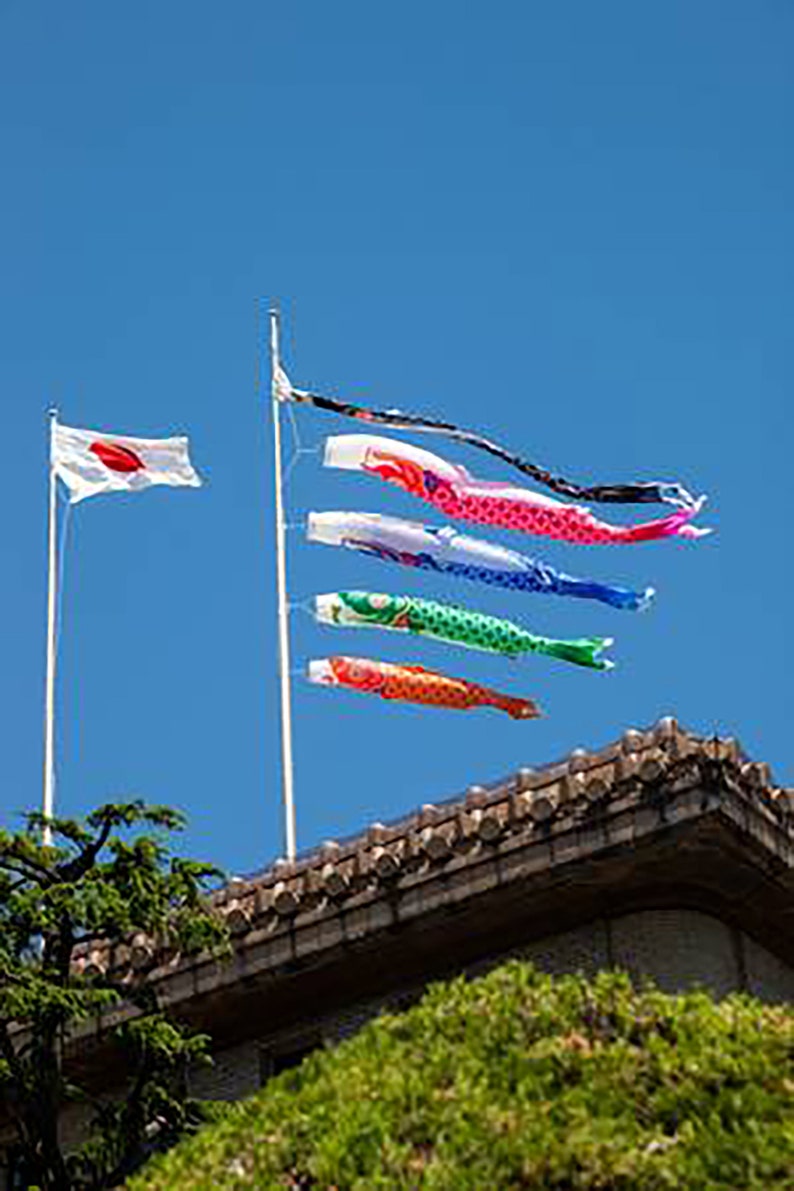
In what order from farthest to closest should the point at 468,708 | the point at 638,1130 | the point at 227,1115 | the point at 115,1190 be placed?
the point at 468,708, the point at 115,1190, the point at 227,1115, the point at 638,1130

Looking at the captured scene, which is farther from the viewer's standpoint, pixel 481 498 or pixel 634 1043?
pixel 481 498

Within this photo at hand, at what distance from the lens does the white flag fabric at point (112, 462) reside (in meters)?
54.9

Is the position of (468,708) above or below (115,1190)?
above

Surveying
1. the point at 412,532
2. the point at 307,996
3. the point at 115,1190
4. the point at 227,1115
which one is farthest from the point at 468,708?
the point at 227,1115

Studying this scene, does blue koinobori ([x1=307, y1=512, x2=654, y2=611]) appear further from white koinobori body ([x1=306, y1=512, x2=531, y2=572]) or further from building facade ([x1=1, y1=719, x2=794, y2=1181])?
building facade ([x1=1, y1=719, x2=794, y2=1181])

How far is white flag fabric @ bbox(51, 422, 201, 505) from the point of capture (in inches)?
2163

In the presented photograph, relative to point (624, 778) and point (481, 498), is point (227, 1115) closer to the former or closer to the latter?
point (624, 778)

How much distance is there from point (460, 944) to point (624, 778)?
344 cm

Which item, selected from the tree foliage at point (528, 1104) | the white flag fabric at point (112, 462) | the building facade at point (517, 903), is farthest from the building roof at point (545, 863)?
the white flag fabric at point (112, 462)

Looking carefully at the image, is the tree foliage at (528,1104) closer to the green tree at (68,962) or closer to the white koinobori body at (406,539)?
the green tree at (68,962)

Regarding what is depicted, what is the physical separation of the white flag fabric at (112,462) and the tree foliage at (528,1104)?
2765 centimetres

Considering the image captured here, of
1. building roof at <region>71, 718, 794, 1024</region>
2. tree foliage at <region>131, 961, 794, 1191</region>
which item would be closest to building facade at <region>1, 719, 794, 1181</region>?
building roof at <region>71, 718, 794, 1024</region>

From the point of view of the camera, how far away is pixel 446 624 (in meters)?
49.9

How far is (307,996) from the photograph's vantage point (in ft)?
132
